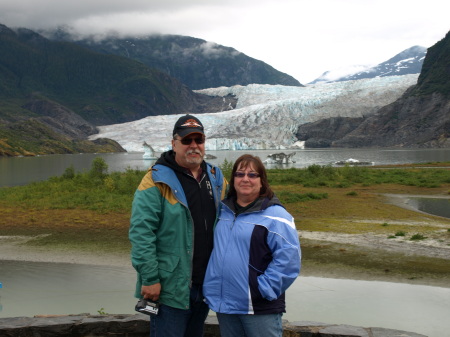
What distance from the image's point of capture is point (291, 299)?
693 cm

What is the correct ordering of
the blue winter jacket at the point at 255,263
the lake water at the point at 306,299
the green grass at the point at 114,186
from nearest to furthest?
the blue winter jacket at the point at 255,263 < the lake water at the point at 306,299 < the green grass at the point at 114,186

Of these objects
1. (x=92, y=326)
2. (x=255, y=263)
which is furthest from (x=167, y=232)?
(x=92, y=326)

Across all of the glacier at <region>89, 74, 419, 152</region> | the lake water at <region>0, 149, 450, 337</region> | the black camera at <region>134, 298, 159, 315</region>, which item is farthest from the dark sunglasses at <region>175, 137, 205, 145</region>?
the glacier at <region>89, 74, 419, 152</region>

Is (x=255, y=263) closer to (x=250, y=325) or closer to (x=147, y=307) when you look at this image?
(x=250, y=325)

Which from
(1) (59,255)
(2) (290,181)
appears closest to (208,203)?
(1) (59,255)

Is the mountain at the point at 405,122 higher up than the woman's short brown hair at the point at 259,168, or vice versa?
the mountain at the point at 405,122

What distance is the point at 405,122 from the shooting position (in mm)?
108125

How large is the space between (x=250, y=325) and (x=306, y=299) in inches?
164

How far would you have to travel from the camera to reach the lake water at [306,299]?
6137 mm

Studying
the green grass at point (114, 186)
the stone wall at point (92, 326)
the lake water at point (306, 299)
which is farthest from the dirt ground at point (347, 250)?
the green grass at point (114, 186)

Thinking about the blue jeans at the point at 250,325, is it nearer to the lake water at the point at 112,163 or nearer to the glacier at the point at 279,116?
the lake water at the point at 112,163

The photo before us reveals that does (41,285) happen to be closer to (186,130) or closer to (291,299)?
(291,299)

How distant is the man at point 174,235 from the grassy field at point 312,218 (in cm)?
532

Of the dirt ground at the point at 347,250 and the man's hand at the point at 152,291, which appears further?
the dirt ground at the point at 347,250
